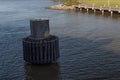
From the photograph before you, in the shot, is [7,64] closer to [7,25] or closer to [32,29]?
[32,29]

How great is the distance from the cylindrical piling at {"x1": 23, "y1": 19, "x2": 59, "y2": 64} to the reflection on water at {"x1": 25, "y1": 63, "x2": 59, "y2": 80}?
24.8 inches

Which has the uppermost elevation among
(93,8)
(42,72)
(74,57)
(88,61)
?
(93,8)

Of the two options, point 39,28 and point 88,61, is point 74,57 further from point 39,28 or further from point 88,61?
point 39,28

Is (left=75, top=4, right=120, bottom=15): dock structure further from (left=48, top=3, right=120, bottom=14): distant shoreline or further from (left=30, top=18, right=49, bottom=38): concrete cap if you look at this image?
(left=30, top=18, right=49, bottom=38): concrete cap

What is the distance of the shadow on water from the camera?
2433cm

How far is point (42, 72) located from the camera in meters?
25.3

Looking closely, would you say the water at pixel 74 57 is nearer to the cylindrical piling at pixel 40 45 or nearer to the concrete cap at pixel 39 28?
the cylindrical piling at pixel 40 45

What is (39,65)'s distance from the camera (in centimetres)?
2644

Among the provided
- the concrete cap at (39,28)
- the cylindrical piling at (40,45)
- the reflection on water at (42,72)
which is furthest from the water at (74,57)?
the concrete cap at (39,28)

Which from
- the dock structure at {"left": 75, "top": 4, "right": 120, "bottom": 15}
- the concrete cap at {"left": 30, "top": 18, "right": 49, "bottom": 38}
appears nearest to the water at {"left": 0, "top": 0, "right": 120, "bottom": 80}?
the concrete cap at {"left": 30, "top": 18, "right": 49, "bottom": 38}

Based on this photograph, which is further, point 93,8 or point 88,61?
point 93,8

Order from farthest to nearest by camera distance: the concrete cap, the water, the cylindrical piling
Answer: the concrete cap < the cylindrical piling < the water

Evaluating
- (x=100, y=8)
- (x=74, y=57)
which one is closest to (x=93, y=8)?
(x=100, y=8)

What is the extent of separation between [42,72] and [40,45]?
102 inches
